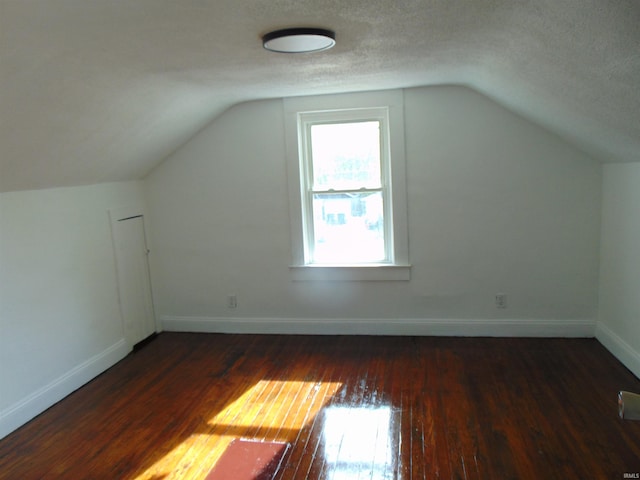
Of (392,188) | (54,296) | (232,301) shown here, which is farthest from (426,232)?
(54,296)

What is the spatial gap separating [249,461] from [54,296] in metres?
1.92

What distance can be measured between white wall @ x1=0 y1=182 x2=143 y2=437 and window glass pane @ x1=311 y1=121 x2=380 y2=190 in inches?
71.3

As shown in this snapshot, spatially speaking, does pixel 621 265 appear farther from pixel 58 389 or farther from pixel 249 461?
pixel 58 389

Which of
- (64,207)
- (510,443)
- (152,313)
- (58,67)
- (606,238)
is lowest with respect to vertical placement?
(510,443)

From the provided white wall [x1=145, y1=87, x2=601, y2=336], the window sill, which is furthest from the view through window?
white wall [x1=145, y1=87, x2=601, y2=336]

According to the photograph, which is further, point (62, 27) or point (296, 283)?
point (296, 283)

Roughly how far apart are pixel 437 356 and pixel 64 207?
311 centimetres

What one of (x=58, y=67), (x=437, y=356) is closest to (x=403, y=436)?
(x=437, y=356)

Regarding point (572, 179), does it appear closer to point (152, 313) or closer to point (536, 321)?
point (536, 321)

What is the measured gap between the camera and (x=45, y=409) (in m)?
3.47

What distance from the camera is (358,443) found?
292cm

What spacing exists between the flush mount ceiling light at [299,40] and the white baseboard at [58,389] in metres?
2.76

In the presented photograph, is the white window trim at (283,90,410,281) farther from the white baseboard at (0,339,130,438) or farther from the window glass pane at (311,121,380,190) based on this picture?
the white baseboard at (0,339,130,438)

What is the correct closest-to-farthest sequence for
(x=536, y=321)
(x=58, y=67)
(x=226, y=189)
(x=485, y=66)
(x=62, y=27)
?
1. (x=62, y=27)
2. (x=58, y=67)
3. (x=485, y=66)
4. (x=536, y=321)
5. (x=226, y=189)
